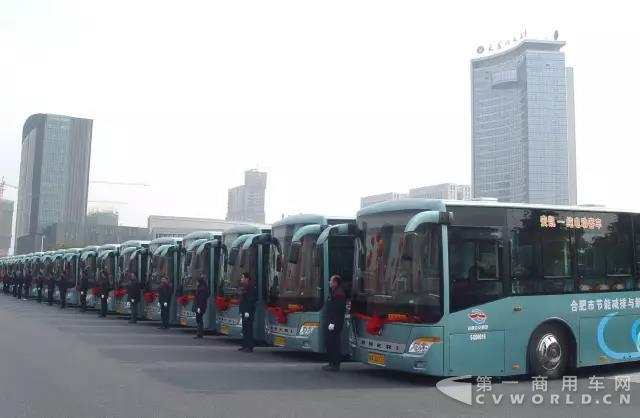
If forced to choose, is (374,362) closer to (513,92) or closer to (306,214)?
(306,214)

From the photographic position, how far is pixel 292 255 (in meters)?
12.4

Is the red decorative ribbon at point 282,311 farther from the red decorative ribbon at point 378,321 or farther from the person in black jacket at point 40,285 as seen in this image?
the person in black jacket at point 40,285

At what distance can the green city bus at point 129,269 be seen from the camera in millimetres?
24656

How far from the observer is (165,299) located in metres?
20.7

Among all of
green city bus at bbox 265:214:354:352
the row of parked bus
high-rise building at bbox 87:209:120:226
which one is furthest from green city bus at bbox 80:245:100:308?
high-rise building at bbox 87:209:120:226

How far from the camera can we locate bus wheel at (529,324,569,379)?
10.9 meters

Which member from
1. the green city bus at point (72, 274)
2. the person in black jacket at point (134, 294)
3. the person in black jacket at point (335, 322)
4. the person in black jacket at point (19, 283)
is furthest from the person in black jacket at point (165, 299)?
the person in black jacket at point (19, 283)

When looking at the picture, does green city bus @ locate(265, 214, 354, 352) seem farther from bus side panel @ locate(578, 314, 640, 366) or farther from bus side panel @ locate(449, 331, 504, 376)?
bus side panel @ locate(578, 314, 640, 366)

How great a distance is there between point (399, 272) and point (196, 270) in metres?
10.1

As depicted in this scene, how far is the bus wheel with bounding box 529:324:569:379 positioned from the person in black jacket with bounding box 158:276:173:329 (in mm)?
12779

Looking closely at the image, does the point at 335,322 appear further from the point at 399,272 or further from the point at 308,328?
the point at 399,272

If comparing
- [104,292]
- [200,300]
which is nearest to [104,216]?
[104,292]

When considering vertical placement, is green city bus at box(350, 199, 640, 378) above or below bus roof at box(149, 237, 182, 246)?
below

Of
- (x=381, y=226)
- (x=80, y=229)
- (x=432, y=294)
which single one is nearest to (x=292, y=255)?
(x=381, y=226)
